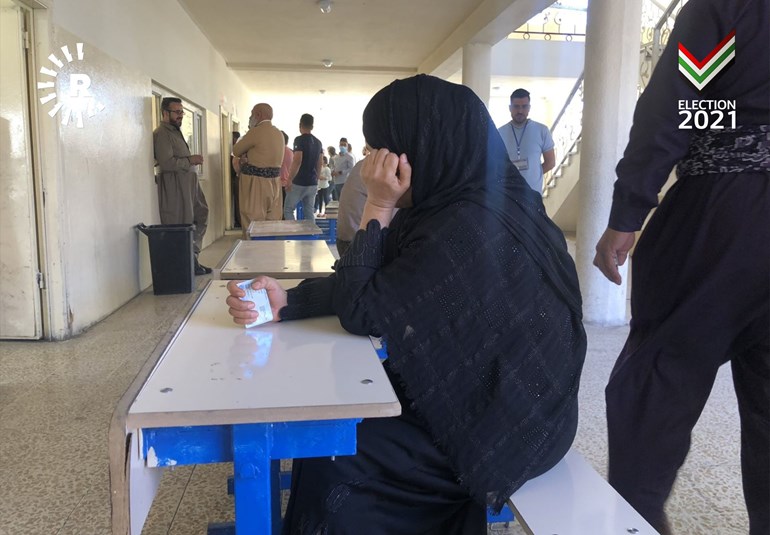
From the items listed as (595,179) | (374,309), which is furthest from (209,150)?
(374,309)

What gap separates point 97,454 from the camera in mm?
2154

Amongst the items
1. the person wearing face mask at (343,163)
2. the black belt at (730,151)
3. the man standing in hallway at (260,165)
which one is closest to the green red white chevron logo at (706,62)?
the black belt at (730,151)

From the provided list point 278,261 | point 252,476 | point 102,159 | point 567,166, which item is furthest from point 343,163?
point 252,476

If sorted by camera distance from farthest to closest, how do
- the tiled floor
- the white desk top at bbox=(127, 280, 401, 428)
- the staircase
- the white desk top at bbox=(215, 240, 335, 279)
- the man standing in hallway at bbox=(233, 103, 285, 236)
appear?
the staircase → the man standing in hallway at bbox=(233, 103, 285, 236) → the white desk top at bbox=(215, 240, 335, 279) → the tiled floor → the white desk top at bbox=(127, 280, 401, 428)

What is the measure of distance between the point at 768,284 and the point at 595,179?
2.82 m

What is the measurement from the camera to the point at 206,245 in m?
7.69

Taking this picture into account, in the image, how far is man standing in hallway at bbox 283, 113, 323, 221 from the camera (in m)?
7.33

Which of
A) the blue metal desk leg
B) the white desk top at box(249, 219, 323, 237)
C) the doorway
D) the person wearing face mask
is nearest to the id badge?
the white desk top at box(249, 219, 323, 237)

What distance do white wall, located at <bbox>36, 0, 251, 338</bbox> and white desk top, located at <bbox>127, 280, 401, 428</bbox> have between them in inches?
102

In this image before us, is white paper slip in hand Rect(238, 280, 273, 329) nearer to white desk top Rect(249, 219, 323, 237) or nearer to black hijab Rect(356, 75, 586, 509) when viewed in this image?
black hijab Rect(356, 75, 586, 509)

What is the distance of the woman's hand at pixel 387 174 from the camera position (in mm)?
1290

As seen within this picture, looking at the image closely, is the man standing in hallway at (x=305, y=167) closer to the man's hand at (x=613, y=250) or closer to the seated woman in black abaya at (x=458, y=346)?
the man's hand at (x=613, y=250)

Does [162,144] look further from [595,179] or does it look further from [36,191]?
[595,179]

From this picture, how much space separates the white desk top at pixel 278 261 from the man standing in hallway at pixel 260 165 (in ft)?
12.3
